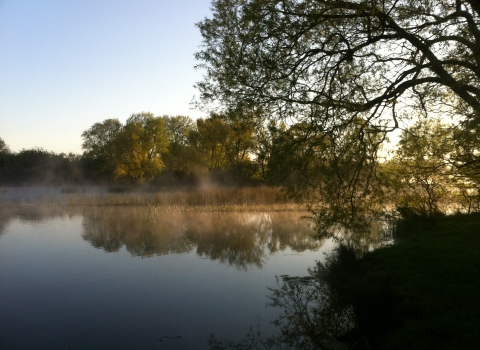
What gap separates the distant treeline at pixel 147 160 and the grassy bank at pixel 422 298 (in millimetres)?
23405

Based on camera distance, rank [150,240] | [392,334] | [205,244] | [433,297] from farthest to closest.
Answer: [150,240], [205,244], [433,297], [392,334]

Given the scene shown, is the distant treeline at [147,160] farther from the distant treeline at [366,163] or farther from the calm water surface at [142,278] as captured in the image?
the distant treeline at [366,163]

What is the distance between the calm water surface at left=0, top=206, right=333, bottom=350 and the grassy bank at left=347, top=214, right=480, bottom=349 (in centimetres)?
185

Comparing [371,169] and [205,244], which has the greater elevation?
[371,169]

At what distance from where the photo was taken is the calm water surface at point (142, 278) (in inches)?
293

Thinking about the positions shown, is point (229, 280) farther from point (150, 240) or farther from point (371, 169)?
point (150, 240)

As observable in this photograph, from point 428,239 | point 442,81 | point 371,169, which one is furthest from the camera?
point 428,239

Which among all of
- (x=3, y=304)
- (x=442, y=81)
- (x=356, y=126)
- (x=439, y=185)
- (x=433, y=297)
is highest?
(x=442, y=81)

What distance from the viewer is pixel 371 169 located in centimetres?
1002

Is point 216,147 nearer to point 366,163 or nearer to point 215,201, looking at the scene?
point 215,201

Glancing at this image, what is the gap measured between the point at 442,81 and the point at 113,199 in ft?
75.4

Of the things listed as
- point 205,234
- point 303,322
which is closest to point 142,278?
point 303,322

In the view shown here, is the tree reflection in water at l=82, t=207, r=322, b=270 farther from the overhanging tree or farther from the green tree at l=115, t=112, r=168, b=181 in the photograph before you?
the green tree at l=115, t=112, r=168, b=181

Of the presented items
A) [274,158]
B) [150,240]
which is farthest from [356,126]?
[150,240]
